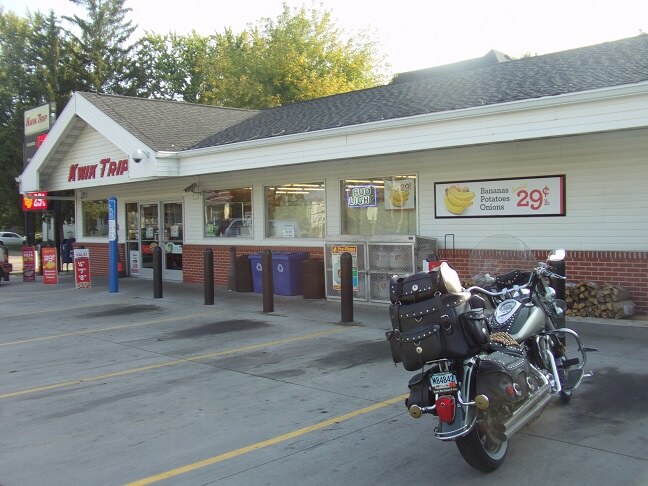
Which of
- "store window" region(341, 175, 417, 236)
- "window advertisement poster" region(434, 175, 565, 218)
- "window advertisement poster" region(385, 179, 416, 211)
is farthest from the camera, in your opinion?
"store window" region(341, 175, 417, 236)

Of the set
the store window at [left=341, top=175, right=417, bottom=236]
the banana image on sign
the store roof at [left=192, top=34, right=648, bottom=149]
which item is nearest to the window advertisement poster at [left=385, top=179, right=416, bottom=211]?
the store window at [left=341, top=175, right=417, bottom=236]

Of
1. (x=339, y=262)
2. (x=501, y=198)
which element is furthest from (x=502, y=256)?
(x=339, y=262)

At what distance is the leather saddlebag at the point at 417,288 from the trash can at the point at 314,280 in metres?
8.80

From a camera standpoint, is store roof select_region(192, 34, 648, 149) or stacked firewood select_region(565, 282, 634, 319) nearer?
stacked firewood select_region(565, 282, 634, 319)

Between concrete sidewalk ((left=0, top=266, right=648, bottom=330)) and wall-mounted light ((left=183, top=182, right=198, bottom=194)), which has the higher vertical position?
wall-mounted light ((left=183, top=182, right=198, bottom=194))

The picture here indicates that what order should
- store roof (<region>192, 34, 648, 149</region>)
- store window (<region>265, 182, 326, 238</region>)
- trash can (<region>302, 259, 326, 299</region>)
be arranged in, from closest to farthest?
1. store roof (<region>192, 34, 648, 149</region>)
2. trash can (<region>302, 259, 326, 299</region>)
3. store window (<region>265, 182, 326, 238</region>)

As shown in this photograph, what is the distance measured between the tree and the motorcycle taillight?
38.4 meters

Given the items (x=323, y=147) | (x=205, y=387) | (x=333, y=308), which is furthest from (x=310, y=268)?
(x=205, y=387)

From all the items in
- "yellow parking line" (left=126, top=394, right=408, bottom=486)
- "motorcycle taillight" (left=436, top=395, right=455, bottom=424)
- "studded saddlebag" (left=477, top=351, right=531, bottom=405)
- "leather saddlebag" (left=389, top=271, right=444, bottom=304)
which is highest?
"leather saddlebag" (left=389, top=271, right=444, bottom=304)

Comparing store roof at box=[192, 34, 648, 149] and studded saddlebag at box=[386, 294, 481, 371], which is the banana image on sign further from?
studded saddlebag at box=[386, 294, 481, 371]

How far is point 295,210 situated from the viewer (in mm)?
14727

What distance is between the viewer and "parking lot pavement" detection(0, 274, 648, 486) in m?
4.50

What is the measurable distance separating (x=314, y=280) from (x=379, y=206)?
2.02 metres

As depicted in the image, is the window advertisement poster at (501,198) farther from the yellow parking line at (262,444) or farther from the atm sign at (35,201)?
the atm sign at (35,201)
